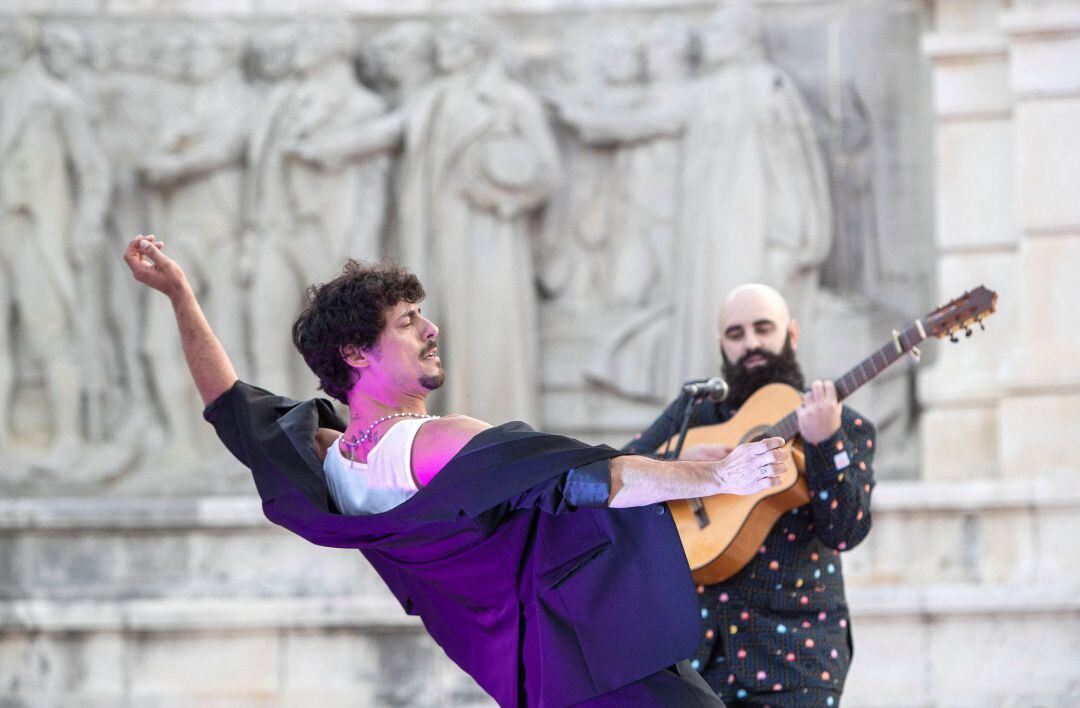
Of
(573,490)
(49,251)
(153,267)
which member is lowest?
(573,490)

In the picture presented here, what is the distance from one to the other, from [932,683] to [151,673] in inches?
121

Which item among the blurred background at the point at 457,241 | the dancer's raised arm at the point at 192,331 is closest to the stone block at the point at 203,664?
the blurred background at the point at 457,241

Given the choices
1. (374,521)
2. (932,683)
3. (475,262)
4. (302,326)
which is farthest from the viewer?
(475,262)

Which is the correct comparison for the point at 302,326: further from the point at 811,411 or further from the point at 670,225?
the point at 670,225

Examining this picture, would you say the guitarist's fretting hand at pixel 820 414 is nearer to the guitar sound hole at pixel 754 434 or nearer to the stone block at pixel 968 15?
the guitar sound hole at pixel 754 434

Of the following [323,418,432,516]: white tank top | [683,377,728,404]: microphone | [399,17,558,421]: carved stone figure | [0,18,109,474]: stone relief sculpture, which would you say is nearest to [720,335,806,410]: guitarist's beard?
[683,377,728,404]: microphone

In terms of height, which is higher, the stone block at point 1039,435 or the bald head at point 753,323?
the bald head at point 753,323

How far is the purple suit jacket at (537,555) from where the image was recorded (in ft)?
9.80

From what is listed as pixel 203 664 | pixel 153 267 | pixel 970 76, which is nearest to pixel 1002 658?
pixel 970 76

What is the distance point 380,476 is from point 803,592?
1118 mm

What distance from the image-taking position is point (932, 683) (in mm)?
6598

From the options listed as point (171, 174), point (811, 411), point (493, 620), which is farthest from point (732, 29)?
point (493, 620)

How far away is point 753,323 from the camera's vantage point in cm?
407

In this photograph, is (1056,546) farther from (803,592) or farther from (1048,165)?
(803,592)
